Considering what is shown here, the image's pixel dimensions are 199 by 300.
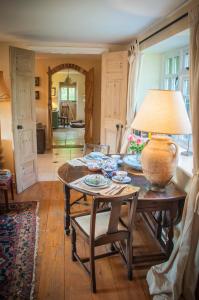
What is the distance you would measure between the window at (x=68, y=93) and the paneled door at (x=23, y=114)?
8.86 meters

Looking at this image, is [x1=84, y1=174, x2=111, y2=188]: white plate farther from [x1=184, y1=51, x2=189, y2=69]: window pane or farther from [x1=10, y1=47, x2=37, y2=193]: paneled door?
[x1=10, y1=47, x2=37, y2=193]: paneled door

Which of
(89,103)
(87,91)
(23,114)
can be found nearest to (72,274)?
(23,114)

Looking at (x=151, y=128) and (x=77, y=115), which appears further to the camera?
(x=77, y=115)

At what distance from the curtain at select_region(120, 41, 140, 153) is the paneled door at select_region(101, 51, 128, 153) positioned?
151 millimetres

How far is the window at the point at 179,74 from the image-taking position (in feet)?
10.2

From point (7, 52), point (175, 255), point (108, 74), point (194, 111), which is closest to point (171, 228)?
point (175, 255)

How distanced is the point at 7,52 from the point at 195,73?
120 inches

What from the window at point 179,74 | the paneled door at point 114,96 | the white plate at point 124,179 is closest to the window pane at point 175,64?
the window at point 179,74

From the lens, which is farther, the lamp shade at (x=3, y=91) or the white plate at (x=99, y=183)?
the lamp shade at (x=3, y=91)

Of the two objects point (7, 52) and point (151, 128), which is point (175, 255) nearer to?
point (151, 128)

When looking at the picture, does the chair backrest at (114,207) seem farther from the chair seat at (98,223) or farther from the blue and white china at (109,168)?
the blue and white china at (109,168)

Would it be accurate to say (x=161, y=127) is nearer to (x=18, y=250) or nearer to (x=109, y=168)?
(x=109, y=168)

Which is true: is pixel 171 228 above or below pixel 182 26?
below

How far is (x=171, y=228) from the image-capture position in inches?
88.4
